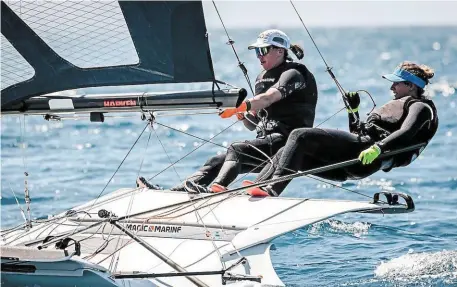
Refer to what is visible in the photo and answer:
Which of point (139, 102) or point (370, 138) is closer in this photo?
point (139, 102)

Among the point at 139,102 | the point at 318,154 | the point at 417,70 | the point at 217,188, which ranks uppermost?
the point at 139,102

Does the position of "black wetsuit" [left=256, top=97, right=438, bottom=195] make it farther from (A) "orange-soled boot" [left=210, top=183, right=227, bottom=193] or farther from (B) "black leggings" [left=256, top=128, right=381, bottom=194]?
(A) "orange-soled boot" [left=210, top=183, right=227, bottom=193]

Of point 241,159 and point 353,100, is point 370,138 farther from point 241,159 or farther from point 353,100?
point 241,159

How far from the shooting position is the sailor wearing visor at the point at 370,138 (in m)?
6.14

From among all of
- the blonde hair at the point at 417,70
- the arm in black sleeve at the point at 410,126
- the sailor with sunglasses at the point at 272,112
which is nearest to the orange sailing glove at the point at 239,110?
the sailor with sunglasses at the point at 272,112

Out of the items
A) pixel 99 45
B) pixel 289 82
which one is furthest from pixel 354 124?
pixel 99 45

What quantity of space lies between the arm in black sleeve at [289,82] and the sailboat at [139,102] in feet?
2.69

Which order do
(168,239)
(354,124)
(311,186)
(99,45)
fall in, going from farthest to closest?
(311,186) → (354,124) → (168,239) → (99,45)

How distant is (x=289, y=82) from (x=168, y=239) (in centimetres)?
132

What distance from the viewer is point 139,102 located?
5.45 m

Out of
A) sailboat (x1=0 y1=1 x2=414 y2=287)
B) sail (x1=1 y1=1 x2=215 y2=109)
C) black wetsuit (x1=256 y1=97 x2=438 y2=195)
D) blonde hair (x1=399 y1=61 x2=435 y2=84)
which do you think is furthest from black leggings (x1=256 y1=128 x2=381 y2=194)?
sail (x1=1 y1=1 x2=215 y2=109)

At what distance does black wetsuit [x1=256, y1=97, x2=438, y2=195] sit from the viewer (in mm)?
6148

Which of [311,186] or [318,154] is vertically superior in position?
[318,154]

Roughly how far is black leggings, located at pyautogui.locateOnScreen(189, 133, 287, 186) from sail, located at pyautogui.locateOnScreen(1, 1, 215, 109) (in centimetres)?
108
